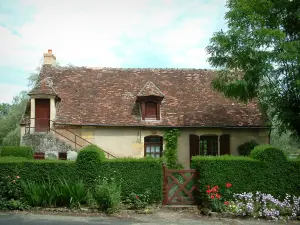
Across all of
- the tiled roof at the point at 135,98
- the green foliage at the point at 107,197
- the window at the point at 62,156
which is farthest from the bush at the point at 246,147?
the window at the point at 62,156

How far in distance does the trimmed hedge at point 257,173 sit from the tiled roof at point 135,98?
7087 mm

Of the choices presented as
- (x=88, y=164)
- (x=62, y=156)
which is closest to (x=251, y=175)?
(x=88, y=164)

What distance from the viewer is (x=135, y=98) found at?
20.3 metres

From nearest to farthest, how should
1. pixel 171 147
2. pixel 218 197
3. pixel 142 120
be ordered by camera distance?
pixel 218 197 → pixel 171 147 → pixel 142 120

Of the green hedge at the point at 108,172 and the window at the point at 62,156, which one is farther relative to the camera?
the window at the point at 62,156

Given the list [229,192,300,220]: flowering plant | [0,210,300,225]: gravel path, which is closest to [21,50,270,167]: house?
[229,192,300,220]: flowering plant

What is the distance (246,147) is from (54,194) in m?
11.3

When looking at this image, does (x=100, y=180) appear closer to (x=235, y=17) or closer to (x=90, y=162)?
(x=90, y=162)

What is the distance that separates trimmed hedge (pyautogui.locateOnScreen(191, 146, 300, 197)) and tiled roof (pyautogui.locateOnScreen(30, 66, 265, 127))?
7.09 metres

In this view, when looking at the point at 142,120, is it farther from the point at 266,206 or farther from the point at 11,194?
the point at 266,206

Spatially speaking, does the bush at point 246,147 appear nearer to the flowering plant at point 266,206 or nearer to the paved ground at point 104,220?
the flowering plant at point 266,206

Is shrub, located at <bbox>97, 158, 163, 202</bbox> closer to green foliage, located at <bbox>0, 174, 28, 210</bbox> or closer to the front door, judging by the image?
green foliage, located at <bbox>0, 174, 28, 210</bbox>

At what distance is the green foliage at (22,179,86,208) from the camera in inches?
434

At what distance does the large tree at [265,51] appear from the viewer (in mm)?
13562
